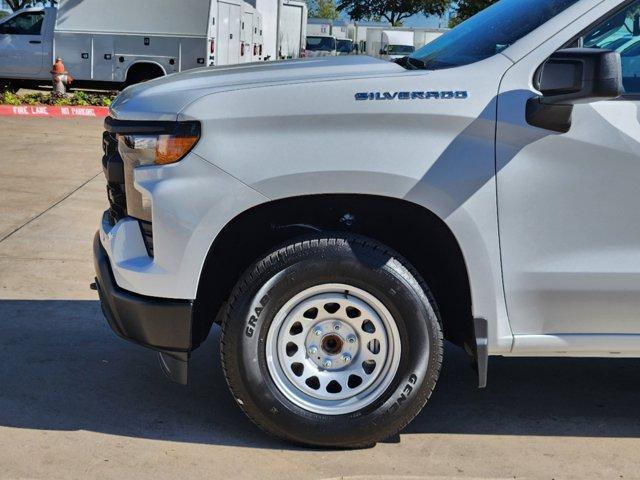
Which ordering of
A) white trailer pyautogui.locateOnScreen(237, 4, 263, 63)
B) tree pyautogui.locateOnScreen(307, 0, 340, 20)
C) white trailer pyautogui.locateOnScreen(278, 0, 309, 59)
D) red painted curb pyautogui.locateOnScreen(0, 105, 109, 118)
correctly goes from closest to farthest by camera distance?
1. red painted curb pyautogui.locateOnScreen(0, 105, 109, 118)
2. white trailer pyautogui.locateOnScreen(237, 4, 263, 63)
3. white trailer pyautogui.locateOnScreen(278, 0, 309, 59)
4. tree pyautogui.locateOnScreen(307, 0, 340, 20)

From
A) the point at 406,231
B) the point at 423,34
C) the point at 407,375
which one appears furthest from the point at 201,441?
the point at 423,34

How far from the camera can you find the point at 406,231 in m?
4.40

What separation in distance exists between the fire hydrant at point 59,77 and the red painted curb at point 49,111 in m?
2.05

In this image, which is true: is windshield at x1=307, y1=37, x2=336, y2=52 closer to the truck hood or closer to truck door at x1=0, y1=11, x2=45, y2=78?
truck door at x1=0, y1=11, x2=45, y2=78

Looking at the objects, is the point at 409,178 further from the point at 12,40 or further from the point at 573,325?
the point at 12,40

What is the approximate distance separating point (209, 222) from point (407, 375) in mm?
996

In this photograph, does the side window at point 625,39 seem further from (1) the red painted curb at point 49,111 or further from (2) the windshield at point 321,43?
(2) the windshield at point 321,43

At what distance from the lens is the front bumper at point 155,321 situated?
13.5 feet

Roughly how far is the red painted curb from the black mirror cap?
48.3 feet

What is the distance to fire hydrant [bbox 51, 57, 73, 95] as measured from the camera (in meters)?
20.8

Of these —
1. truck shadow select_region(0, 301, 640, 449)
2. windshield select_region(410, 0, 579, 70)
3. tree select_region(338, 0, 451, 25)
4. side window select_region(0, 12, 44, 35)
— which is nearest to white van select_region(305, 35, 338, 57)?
side window select_region(0, 12, 44, 35)

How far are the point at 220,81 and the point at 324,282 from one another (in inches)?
35.9

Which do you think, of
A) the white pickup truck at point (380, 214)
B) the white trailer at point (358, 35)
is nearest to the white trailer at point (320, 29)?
the white trailer at point (358, 35)

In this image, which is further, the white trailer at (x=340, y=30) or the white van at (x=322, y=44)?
the white trailer at (x=340, y=30)
